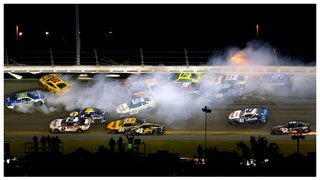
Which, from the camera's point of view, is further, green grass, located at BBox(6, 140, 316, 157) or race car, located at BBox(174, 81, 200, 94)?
race car, located at BBox(174, 81, 200, 94)

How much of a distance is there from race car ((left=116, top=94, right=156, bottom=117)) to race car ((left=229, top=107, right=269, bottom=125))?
2502 millimetres

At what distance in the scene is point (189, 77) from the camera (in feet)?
71.3

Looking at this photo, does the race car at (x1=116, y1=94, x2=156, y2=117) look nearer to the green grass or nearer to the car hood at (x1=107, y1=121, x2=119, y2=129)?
the car hood at (x1=107, y1=121, x2=119, y2=129)

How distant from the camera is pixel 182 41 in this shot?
964 inches

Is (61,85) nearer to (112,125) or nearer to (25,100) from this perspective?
(25,100)

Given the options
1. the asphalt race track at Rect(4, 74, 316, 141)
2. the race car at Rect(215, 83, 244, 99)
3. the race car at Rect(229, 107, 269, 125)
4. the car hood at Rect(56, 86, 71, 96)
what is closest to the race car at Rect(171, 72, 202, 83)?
the race car at Rect(215, 83, 244, 99)

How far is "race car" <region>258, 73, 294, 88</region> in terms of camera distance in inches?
851

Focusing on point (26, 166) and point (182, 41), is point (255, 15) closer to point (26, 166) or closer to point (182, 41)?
point (182, 41)

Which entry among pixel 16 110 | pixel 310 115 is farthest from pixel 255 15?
pixel 16 110

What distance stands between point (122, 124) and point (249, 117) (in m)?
3.72

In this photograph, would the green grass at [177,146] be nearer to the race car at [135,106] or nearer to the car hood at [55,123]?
the car hood at [55,123]

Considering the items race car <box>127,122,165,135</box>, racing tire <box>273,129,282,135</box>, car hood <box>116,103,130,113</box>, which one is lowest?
racing tire <box>273,129,282,135</box>

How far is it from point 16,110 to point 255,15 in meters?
9.53

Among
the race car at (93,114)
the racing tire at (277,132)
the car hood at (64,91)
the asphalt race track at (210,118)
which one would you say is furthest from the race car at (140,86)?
the racing tire at (277,132)
